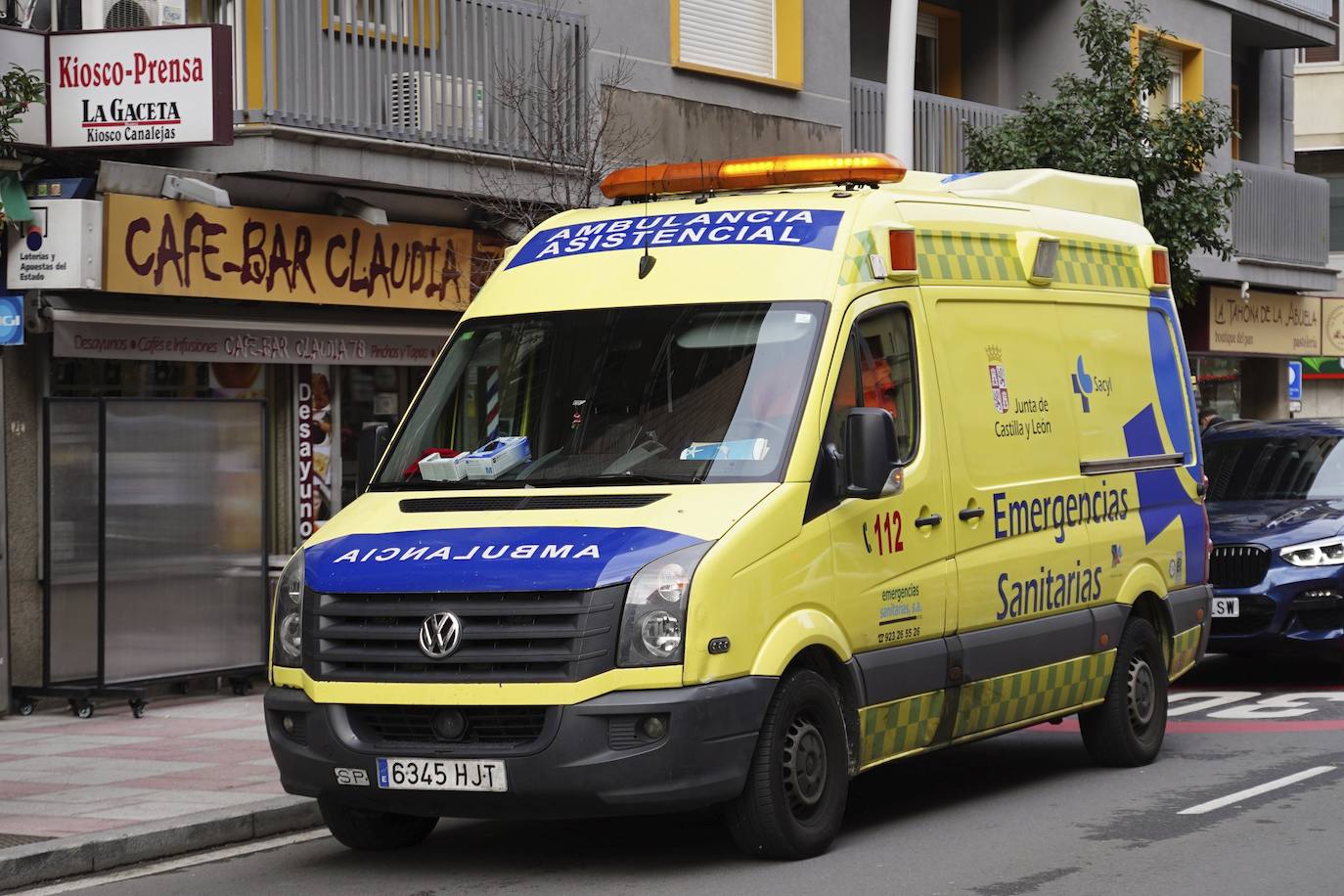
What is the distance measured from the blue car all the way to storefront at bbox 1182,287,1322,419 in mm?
13096

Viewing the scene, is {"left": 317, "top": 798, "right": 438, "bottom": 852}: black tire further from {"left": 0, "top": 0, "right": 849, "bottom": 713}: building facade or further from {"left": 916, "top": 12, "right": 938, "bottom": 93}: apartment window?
{"left": 916, "top": 12, "right": 938, "bottom": 93}: apartment window

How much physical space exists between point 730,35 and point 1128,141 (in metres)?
3.81

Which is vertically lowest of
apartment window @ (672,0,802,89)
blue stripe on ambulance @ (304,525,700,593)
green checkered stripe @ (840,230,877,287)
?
blue stripe on ambulance @ (304,525,700,593)

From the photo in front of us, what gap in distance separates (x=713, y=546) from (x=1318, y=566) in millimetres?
7544

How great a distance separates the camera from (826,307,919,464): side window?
834cm

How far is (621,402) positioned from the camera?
831cm

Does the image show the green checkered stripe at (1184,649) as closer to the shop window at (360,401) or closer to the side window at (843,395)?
the side window at (843,395)

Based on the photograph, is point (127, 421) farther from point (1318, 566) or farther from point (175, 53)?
point (1318, 566)

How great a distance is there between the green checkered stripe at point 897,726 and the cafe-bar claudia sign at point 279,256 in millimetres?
6728

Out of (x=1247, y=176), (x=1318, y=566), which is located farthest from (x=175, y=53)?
(x=1247, y=176)

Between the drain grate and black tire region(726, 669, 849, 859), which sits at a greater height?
black tire region(726, 669, 849, 859)

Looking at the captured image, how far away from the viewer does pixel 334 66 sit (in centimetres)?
1449

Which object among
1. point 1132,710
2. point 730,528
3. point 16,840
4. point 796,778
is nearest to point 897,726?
point 796,778

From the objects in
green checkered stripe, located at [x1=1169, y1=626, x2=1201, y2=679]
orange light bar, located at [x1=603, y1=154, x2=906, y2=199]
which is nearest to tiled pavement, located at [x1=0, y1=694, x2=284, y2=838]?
orange light bar, located at [x1=603, y1=154, x2=906, y2=199]
